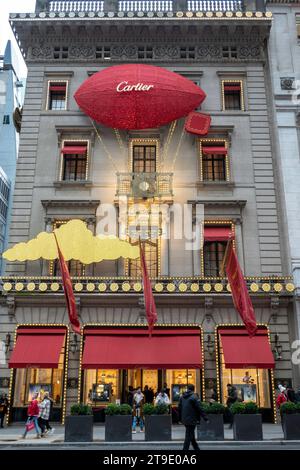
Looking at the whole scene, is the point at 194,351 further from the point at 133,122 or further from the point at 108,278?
the point at 133,122

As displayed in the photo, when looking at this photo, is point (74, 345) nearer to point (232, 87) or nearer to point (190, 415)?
point (190, 415)

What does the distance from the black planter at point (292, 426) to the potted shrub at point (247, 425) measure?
85 cm

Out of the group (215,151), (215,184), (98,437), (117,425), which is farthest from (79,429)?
(215,151)

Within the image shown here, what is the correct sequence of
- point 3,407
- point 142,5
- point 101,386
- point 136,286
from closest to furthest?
point 3,407
point 101,386
point 136,286
point 142,5

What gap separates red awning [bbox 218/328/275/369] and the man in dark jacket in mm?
11056

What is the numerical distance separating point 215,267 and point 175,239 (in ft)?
8.94

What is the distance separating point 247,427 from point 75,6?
28020mm

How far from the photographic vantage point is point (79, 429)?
15953mm

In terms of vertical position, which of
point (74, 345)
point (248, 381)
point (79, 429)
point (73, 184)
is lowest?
point (79, 429)

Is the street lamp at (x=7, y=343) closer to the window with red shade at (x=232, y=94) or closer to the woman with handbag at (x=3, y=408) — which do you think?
the woman with handbag at (x=3, y=408)

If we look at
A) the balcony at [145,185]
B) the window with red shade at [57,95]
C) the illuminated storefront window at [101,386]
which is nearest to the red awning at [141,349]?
the illuminated storefront window at [101,386]

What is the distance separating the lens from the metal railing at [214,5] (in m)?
31.2

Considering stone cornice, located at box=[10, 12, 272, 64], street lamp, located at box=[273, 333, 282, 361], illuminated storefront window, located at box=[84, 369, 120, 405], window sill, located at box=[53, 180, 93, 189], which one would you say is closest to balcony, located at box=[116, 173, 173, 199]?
window sill, located at box=[53, 180, 93, 189]
